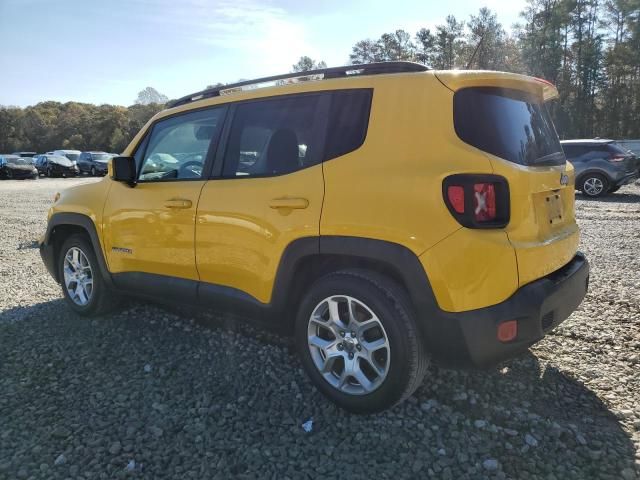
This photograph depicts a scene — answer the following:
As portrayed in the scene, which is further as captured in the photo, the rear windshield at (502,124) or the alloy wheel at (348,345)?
the alloy wheel at (348,345)

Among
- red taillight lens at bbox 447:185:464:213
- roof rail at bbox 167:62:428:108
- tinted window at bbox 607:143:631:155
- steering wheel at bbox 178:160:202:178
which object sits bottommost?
tinted window at bbox 607:143:631:155

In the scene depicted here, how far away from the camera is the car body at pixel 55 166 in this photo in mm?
31766

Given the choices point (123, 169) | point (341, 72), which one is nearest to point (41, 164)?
point (123, 169)

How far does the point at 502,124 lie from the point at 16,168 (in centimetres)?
3191

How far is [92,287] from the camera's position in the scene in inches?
169

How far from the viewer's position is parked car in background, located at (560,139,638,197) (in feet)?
43.1

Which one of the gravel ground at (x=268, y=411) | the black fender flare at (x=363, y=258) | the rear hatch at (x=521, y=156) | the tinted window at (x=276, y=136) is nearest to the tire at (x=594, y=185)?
the gravel ground at (x=268, y=411)

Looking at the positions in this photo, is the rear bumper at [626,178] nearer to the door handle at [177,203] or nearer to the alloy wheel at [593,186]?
the alloy wheel at [593,186]

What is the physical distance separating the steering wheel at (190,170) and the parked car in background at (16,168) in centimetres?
2983

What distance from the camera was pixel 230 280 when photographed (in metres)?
3.20

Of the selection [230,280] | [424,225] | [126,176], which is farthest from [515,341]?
[126,176]

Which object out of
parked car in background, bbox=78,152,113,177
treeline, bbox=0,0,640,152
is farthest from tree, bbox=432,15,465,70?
parked car in background, bbox=78,152,113,177

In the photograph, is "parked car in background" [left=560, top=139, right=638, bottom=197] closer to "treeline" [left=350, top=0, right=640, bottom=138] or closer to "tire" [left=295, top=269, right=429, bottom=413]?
"tire" [left=295, top=269, right=429, bottom=413]

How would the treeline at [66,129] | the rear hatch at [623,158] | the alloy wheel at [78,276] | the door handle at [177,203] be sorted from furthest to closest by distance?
the treeline at [66,129] < the rear hatch at [623,158] < the alloy wheel at [78,276] < the door handle at [177,203]
